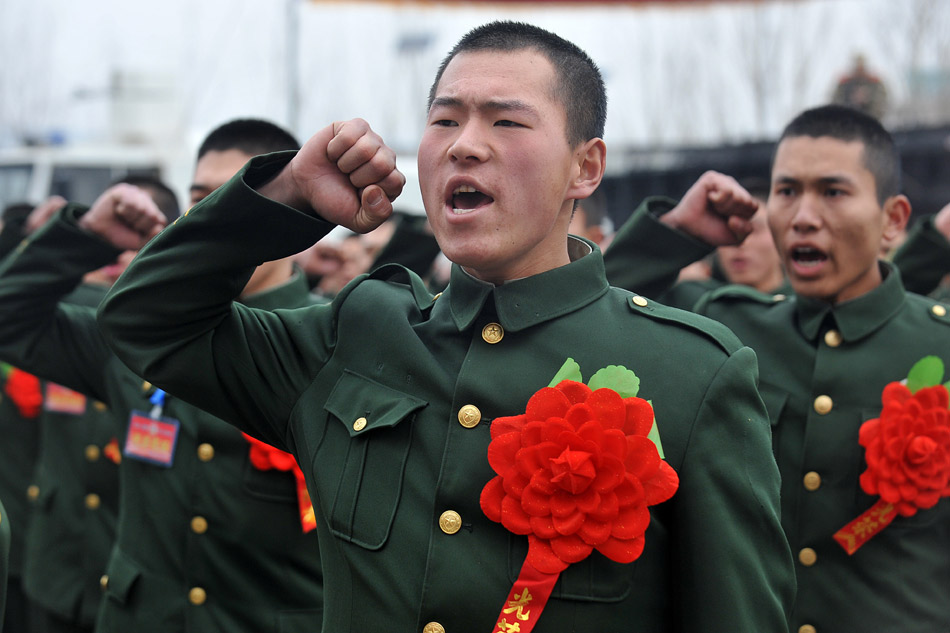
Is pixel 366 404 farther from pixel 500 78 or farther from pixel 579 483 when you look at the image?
pixel 500 78

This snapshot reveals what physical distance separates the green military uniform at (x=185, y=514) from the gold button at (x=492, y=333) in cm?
129

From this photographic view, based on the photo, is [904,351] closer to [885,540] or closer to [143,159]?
[885,540]

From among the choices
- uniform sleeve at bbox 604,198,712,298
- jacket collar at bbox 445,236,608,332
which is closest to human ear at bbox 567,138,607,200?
jacket collar at bbox 445,236,608,332

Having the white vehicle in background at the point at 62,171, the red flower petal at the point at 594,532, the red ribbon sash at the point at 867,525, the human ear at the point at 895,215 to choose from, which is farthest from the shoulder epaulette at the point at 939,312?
the white vehicle in background at the point at 62,171

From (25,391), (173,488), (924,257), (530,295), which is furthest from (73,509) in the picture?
(924,257)

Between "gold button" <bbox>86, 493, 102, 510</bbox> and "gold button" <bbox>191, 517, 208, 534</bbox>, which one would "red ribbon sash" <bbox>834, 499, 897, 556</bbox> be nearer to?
"gold button" <bbox>191, 517, 208, 534</bbox>

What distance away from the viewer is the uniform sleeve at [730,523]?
6.23 feet

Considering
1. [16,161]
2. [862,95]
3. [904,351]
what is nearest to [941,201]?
[862,95]

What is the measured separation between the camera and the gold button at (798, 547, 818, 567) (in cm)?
304

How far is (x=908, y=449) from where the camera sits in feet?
9.63

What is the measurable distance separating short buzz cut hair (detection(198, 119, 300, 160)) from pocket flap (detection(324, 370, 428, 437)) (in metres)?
1.89

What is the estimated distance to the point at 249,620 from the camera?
312cm

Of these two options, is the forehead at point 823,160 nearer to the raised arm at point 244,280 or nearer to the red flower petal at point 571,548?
the raised arm at point 244,280

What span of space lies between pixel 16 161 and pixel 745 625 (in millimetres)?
13733
